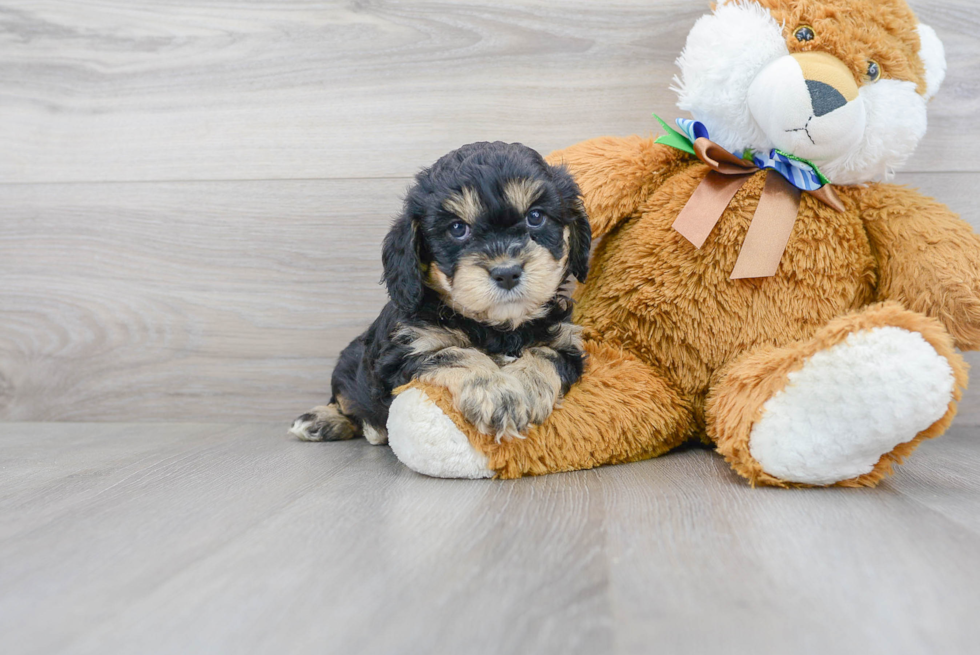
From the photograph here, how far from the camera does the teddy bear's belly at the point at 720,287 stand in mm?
1520

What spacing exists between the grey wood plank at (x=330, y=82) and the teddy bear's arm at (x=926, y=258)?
488mm

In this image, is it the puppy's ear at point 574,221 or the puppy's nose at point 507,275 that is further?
the puppy's ear at point 574,221

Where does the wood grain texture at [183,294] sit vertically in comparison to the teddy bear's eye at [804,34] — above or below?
below

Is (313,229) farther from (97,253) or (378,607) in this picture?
(378,607)

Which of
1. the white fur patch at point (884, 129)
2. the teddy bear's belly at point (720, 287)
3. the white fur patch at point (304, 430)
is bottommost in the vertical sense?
the white fur patch at point (304, 430)

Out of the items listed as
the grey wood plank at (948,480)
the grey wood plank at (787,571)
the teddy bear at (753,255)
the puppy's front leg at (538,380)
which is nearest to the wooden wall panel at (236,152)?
the grey wood plank at (948,480)

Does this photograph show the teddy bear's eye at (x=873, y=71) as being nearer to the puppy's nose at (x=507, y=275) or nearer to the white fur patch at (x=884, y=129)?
the white fur patch at (x=884, y=129)

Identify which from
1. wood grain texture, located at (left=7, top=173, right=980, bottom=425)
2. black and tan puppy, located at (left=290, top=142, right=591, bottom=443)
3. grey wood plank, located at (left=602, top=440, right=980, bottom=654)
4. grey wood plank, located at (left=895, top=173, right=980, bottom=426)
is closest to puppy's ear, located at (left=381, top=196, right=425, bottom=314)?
black and tan puppy, located at (left=290, top=142, right=591, bottom=443)

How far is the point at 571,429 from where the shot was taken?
56.4 inches

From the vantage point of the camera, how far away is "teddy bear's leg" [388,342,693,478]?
135cm

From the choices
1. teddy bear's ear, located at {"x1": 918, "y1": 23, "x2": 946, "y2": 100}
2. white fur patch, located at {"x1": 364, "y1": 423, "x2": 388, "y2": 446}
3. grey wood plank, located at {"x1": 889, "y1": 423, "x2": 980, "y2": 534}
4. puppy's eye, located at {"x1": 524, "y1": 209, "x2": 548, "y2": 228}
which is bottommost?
white fur patch, located at {"x1": 364, "y1": 423, "x2": 388, "y2": 446}

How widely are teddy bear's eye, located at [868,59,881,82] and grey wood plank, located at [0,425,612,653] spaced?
97cm

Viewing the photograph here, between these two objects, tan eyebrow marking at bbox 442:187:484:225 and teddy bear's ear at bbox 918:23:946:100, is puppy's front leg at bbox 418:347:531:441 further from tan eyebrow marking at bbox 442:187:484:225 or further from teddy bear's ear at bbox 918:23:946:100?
teddy bear's ear at bbox 918:23:946:100

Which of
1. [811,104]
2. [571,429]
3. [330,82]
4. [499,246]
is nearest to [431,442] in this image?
[571,429]
